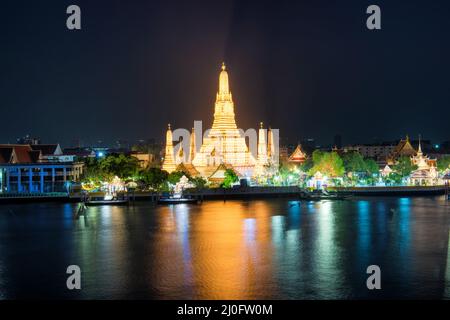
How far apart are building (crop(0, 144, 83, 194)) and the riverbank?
3.60 m

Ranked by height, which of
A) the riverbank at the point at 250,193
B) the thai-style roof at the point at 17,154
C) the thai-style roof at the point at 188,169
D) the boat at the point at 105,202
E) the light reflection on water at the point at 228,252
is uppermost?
the thai-style roof at the point at 17,154

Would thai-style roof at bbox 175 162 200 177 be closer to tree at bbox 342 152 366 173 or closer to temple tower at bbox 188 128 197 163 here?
temple tower at bbox 188 128 197 163

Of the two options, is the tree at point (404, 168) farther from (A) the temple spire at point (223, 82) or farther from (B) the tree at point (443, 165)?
(A) the temple spire at point (223, 82)

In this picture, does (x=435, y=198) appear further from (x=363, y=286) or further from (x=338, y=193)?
(x=363, y=286)

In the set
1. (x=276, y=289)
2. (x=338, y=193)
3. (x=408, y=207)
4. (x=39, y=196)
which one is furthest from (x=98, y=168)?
(x=276, y=289)

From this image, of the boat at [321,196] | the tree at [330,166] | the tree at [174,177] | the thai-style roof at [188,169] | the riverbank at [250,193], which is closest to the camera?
the riverbank at [250,193]

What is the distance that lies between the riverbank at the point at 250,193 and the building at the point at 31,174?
3.60 meters

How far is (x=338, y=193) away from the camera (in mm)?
37062

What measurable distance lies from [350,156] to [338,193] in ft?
45.5

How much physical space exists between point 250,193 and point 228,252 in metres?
17.8

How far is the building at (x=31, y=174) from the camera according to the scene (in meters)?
38.8

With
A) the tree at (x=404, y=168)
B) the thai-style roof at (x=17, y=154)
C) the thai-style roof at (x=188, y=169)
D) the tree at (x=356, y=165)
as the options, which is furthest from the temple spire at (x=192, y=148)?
the tree at (x=404, y=168)

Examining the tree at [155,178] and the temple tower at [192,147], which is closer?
the tree at [155,178]

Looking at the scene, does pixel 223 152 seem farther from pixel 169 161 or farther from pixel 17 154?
pixel 17 154
